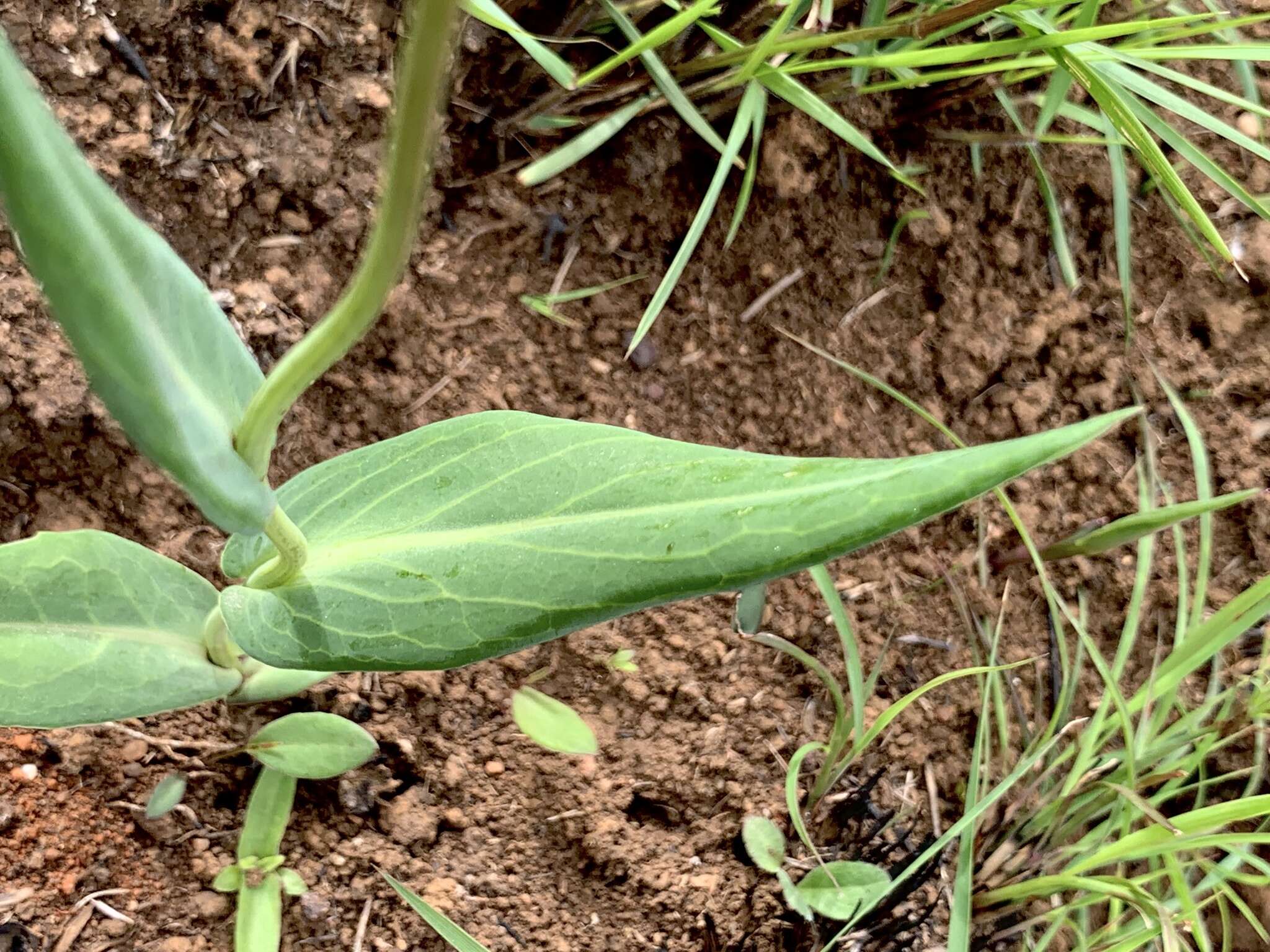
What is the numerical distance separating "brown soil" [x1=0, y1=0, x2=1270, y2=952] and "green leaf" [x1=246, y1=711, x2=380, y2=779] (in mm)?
45

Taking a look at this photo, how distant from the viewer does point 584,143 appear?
3.68ft

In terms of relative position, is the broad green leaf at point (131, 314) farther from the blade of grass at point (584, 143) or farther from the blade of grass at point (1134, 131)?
the blade of grass at point (1134, 131)

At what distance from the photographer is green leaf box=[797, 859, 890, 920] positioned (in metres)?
1.08

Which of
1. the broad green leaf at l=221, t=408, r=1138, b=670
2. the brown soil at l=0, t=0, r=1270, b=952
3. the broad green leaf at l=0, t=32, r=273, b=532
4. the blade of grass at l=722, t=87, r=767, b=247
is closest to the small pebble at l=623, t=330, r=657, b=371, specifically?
the brown soil at l=0, t=0, r=1270, b=952

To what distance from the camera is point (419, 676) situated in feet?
3.41

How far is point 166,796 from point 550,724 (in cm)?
38

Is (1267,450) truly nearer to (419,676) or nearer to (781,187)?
(781,187)

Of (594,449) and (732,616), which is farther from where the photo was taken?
(732,616)

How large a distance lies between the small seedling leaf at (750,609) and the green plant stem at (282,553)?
564 millimetres

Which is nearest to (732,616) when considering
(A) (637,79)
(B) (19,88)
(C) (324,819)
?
(C) (324,819)

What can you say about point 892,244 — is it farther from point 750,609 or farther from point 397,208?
point 397,208

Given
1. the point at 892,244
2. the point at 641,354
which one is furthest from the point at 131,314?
the point at 892,244

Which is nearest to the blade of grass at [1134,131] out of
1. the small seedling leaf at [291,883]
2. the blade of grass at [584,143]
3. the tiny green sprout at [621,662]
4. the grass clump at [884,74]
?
the grass clump at [884,74]

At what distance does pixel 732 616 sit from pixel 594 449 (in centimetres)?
59
